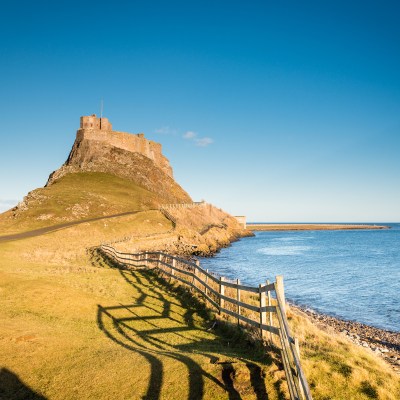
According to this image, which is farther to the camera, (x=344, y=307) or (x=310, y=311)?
(x=344, y=307)

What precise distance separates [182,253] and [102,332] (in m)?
43.2

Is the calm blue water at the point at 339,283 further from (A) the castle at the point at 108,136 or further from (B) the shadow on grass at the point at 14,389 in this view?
(A) the castle at the point at 108,136

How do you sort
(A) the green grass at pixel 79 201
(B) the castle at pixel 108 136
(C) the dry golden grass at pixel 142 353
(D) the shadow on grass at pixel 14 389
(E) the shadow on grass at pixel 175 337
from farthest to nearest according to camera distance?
(B) the castle at pixel 108 136, (A) the green grass at pixel 79 201, (E) the shadow on grass at pixel 175 337, (C) the dry golden grass at pixel 142 353, (D) the shadow on grass at pixel 14 389

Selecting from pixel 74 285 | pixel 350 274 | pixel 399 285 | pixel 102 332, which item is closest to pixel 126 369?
pixel 102 332

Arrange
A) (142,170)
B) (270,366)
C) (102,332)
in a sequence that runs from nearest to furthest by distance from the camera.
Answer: (270,366)
(102,332)
(142,170)

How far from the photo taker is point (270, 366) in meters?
8.59

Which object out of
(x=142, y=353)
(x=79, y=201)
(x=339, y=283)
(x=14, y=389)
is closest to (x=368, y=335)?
(x=142, y=353)

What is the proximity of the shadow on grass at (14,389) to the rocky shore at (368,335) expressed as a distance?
12.4 m

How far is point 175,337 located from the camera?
12.2m

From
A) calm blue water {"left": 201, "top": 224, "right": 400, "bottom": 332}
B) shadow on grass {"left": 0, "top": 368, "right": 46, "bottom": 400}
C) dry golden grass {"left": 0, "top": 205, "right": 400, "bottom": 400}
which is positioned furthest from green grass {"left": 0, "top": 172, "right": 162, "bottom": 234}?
shadow on grass {"left": 0, "top": 368, "right": 46, "bottom": 400}

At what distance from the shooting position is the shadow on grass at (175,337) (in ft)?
26.4

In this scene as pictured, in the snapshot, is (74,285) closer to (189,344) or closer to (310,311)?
(189,344)

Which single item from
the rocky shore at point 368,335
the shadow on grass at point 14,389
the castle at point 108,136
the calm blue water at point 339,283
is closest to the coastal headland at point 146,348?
the shadow on grass at point 14,389

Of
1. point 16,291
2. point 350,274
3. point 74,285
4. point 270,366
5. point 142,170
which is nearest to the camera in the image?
point 270,366
